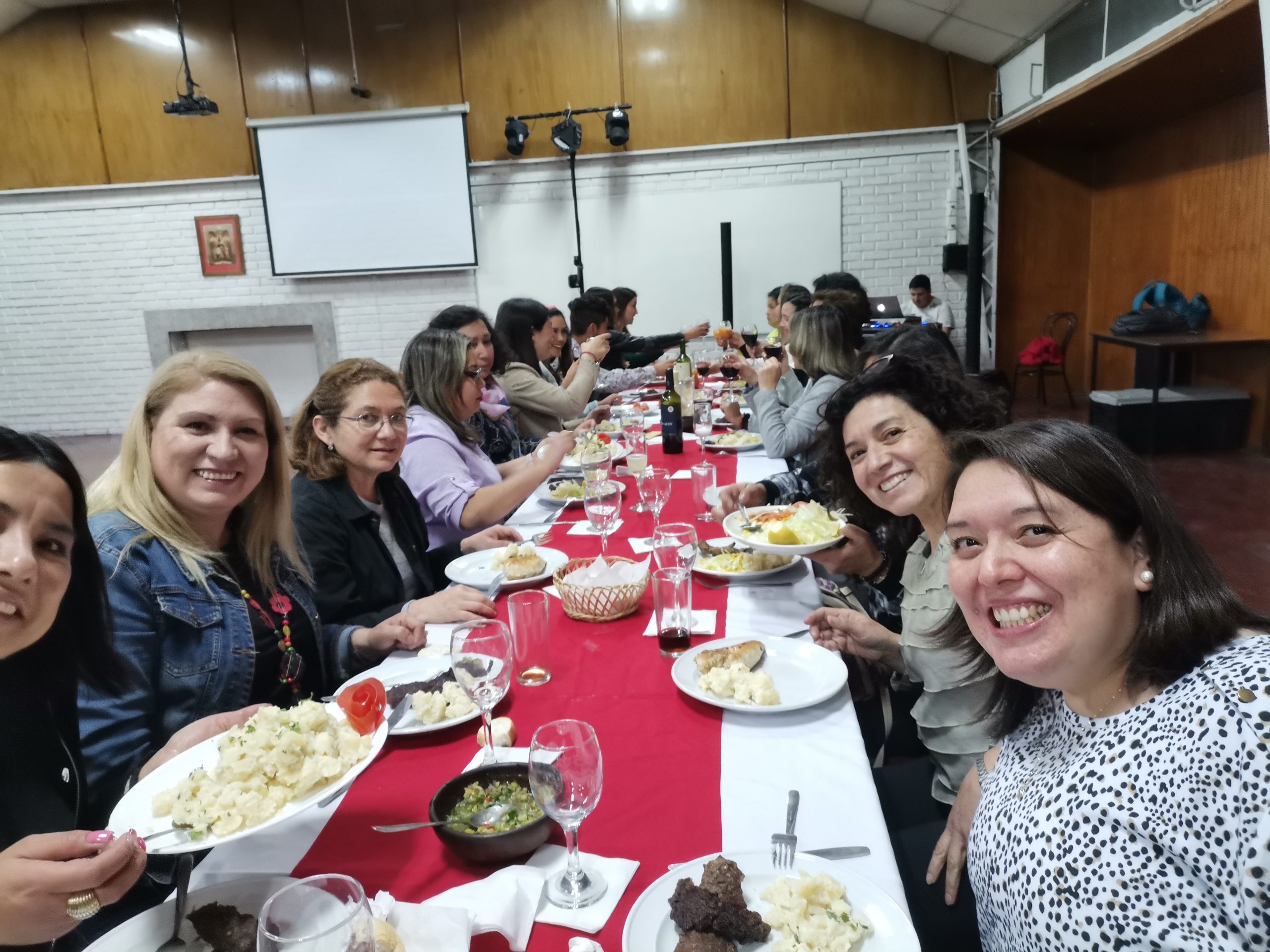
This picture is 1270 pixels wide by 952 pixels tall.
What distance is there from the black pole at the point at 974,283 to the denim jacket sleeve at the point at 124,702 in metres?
7.52

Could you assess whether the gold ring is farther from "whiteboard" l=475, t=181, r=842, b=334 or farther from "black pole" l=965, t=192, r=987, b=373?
"whiteboard" l=475, t=181, r=842, b=334

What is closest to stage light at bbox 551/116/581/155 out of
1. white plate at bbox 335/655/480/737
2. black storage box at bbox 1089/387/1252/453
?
black storage box at bbox 1089/387/1252/453

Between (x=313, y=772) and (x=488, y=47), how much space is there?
8936 mm

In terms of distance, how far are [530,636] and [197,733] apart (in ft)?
1.93

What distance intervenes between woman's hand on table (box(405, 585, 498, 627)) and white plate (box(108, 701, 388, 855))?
575mm

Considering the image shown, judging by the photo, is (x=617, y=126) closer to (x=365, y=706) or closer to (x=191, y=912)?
(x=365, y=706)

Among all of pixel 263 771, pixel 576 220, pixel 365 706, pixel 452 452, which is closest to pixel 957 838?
pixel 365 706

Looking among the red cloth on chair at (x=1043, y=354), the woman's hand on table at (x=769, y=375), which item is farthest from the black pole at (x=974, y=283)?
the woman's hand on table at (x=769, y=375)

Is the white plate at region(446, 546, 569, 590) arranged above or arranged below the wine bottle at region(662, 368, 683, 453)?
below

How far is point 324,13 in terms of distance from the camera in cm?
850

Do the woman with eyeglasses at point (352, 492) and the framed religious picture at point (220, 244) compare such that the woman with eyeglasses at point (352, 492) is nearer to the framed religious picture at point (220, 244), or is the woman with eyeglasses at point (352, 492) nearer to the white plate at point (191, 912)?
the white plate at point (191, 912)

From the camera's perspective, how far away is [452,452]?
2.95 metres

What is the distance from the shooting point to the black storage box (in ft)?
20.1

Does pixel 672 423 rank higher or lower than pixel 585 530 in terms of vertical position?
higher
